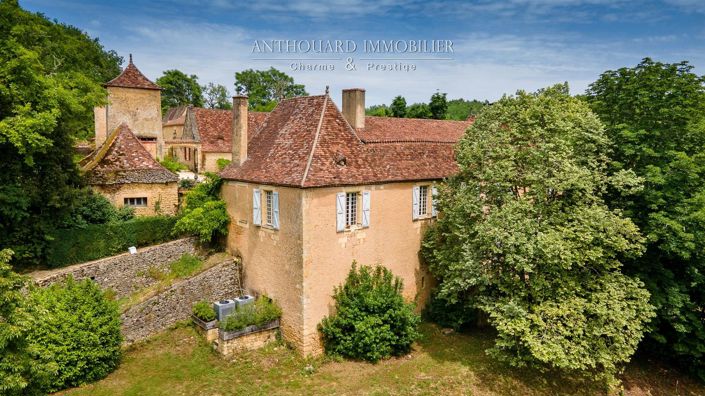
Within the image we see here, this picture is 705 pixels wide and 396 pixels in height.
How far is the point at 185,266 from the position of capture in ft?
74.3

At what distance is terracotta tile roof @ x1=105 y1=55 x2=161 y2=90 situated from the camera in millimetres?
31719

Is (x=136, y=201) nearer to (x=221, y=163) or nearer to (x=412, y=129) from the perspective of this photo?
(x=221, y=163)

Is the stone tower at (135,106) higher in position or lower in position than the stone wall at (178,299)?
higher

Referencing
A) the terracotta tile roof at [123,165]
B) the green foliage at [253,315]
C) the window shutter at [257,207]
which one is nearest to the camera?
the green foliage at [253,315]

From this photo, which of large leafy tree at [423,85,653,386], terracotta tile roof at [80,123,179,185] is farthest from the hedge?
large leafy tree at [423,85,653,386]

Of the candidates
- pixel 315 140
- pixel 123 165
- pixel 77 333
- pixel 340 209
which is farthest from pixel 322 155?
pixel 123 165

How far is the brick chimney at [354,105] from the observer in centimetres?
2253

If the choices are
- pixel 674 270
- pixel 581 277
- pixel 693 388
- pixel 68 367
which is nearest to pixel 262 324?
pixel 68 367

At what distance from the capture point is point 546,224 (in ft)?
55.6

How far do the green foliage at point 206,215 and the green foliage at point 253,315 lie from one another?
Result: 4.97 meters

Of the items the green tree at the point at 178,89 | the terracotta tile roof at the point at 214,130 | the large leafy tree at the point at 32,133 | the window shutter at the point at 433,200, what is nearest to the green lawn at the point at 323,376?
the window shutter at the point at 433,200

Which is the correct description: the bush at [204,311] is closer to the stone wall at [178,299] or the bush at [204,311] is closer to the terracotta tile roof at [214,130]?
the stone wall at [178,299]

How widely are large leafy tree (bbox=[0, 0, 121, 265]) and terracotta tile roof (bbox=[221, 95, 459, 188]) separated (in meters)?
7.48

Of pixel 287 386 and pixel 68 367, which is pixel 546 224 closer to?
pixel 287 386
